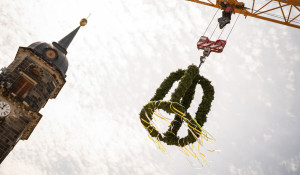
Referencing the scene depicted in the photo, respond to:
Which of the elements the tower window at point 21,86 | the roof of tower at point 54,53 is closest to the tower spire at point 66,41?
the roof of tower at point 54,53

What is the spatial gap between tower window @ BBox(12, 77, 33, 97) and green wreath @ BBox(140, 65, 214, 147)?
13187mm

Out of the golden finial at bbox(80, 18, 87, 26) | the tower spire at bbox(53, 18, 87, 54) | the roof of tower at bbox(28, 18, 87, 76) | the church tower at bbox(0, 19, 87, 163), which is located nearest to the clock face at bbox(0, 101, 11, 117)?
the church tower at bbox(0, 19, 87, 163)

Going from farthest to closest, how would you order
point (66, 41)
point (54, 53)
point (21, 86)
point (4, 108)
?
point (66, 41) < point (54, 53) < point (21, 86) < point (4, 108)

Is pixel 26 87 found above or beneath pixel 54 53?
beneath

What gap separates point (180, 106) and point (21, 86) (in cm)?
1489

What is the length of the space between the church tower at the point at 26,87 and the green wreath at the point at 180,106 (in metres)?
11.9

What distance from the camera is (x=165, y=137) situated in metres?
7.37

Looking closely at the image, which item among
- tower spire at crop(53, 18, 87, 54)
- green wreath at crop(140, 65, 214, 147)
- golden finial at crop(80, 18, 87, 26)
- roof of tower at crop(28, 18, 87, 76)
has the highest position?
golden finial at crop(80, 18, 87, 26)

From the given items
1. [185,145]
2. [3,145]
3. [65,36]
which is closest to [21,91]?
[3,145]

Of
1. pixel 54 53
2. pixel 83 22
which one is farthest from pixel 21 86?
pixel 83 22

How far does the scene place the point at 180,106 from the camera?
657 centimetres

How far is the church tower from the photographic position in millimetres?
15352

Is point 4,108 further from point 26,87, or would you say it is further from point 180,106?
point 180,106

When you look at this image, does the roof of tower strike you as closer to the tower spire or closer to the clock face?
the tower spire
